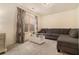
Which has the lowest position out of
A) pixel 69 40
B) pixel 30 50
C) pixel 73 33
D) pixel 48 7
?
pixel 30 50

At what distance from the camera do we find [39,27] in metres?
1.50

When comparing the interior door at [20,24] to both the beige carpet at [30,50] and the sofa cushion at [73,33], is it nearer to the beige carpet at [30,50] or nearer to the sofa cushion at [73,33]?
the beige carpet at [30,50]

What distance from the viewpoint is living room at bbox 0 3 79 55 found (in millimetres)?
1302

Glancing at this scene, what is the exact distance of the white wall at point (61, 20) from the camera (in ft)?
4.56

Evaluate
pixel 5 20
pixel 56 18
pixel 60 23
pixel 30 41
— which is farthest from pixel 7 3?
pixel 60 23

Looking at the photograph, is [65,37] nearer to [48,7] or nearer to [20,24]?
[48,7]

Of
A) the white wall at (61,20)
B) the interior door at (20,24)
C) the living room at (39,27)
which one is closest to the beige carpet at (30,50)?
the living room at (39,27)

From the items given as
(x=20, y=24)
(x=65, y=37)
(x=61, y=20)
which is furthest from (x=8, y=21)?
(x=65, y=37)

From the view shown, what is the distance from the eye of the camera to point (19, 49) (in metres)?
1.35

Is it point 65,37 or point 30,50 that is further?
point 65,37

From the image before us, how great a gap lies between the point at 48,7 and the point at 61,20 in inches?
17.1

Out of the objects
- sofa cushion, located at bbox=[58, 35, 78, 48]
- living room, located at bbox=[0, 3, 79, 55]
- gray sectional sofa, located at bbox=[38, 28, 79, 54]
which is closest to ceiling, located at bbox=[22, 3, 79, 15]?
living room, located at bbox=[0, 3, 79, 55]

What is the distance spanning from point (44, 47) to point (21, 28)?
2.35ft
